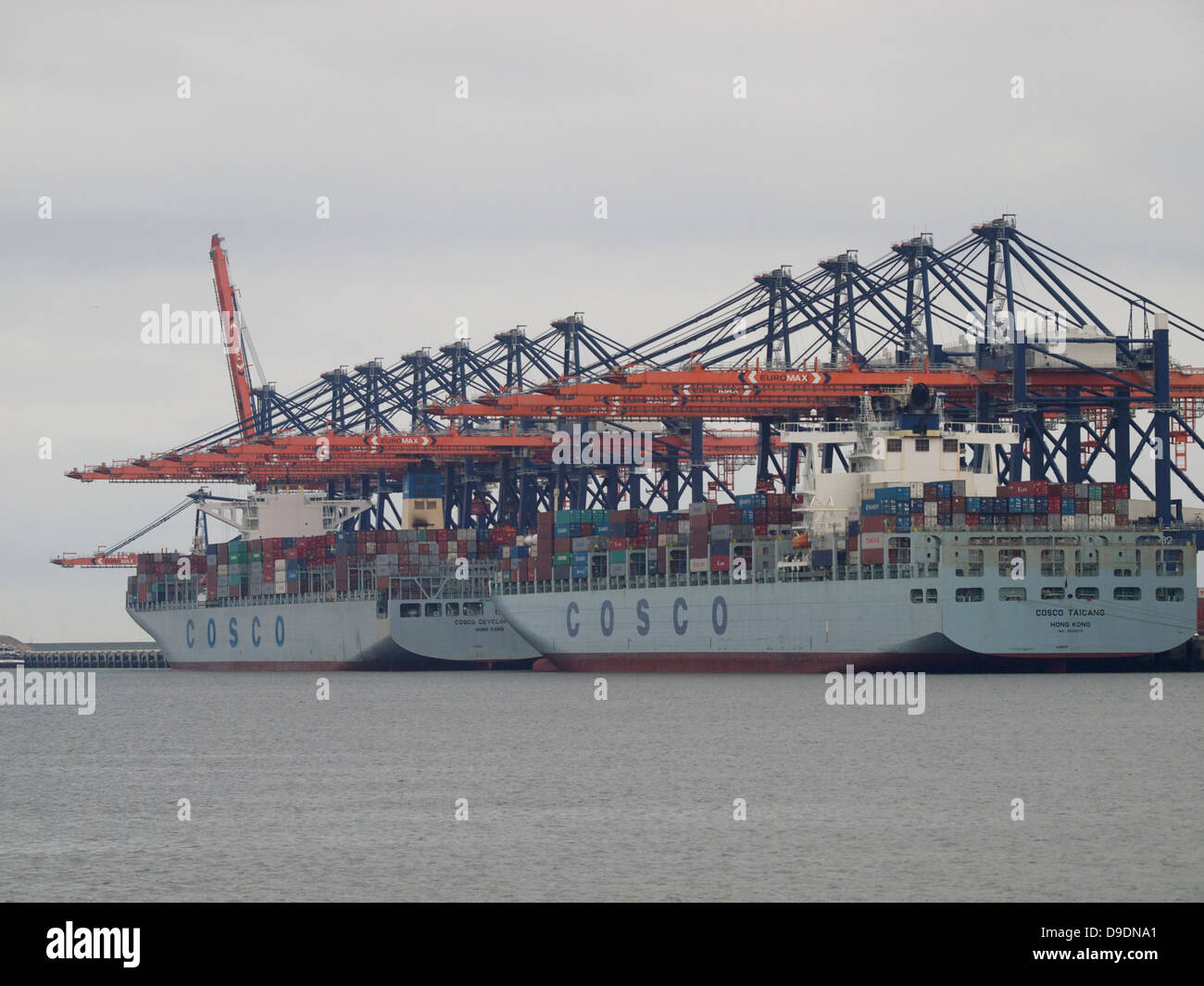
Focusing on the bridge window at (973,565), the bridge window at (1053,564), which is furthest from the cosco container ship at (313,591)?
the bridge window at (1053,564)

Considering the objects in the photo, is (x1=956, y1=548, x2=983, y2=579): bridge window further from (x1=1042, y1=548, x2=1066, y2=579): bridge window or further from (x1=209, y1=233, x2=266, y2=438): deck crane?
(x1=209, y1=233, x2=266, y2=438): deck crane

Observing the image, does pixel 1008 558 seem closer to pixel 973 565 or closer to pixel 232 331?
pixel 973 565

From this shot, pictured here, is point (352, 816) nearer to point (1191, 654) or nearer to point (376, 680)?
point (1191, 654)

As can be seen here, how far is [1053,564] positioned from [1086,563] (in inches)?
51.8

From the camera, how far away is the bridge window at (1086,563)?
7181cm

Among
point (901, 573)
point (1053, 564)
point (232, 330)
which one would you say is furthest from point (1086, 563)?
point (232, 330)

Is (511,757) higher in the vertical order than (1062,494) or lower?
lower

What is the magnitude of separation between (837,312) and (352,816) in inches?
2097

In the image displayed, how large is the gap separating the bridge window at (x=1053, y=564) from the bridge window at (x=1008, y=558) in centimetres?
87

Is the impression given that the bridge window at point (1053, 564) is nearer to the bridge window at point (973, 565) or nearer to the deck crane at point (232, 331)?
the bridge window at point (973, 565)

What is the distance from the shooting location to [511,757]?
51.1m

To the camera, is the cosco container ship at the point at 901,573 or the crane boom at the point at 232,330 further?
the crane boom at the point at 232,330

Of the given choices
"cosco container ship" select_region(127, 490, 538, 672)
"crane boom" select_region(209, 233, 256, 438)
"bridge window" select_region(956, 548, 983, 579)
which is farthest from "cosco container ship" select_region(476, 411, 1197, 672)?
"crane boom" select_region(209, 233, 256, 438)

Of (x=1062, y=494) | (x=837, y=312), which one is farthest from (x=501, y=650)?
(x=1062, y=494)
